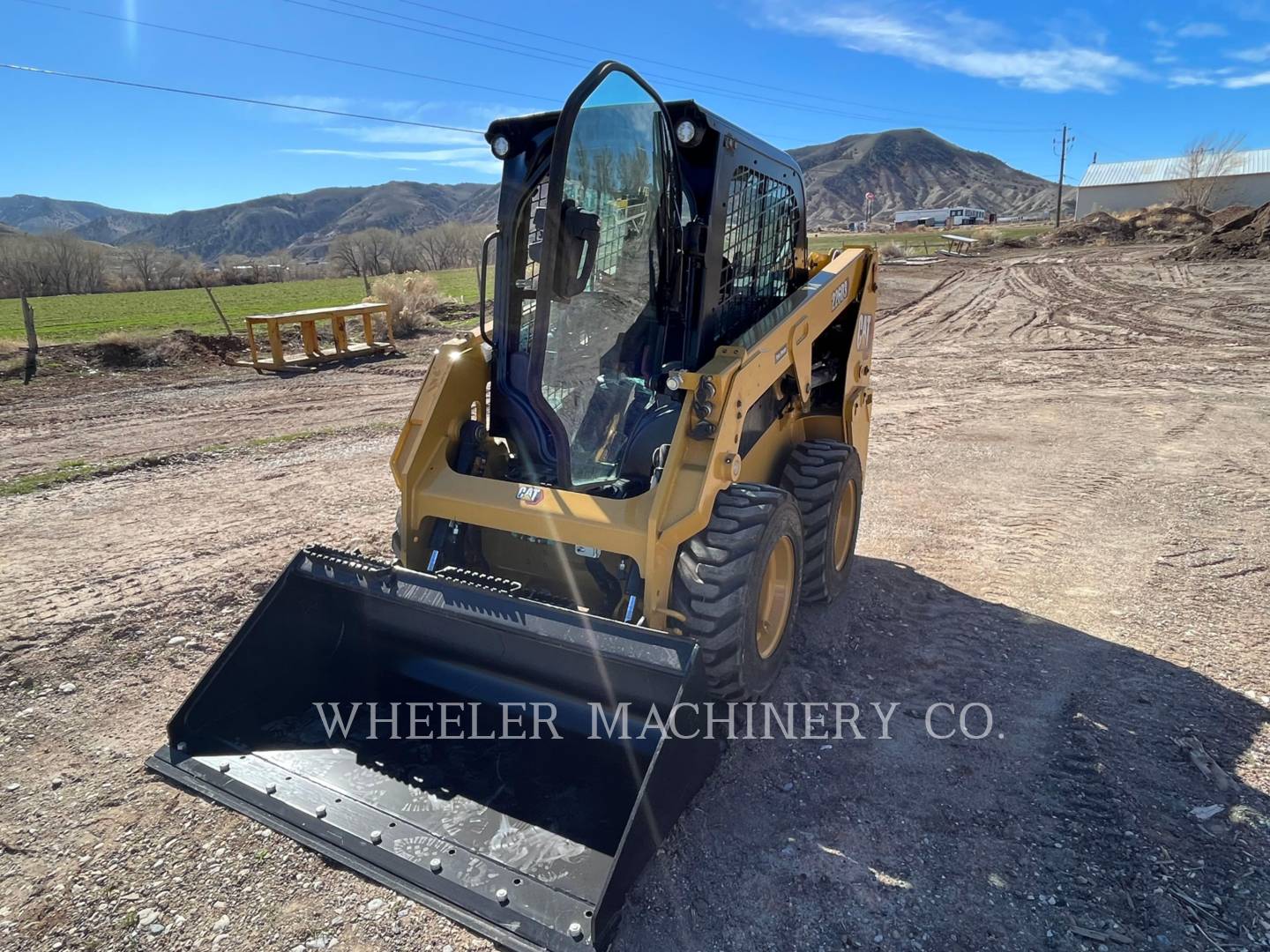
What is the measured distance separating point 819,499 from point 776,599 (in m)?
0.83

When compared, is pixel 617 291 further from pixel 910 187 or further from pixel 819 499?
pixel 910 187

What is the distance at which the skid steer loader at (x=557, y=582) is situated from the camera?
273cm

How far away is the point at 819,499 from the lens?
170 inches

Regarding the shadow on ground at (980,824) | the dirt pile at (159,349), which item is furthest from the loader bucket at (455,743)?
the dirt pile at (159,349)

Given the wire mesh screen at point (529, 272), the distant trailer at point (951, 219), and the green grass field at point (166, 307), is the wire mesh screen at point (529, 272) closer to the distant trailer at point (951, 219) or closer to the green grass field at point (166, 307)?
the green grass field at point (166, 307)

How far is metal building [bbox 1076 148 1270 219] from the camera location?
179 ft

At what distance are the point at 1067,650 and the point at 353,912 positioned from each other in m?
3.71

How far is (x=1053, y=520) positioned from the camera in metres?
6.20

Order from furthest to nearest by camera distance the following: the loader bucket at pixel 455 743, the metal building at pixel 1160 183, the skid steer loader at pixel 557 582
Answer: the metal building at pixel 1160 183 < the skid steer loader at pixel 557 582 < the loader bucket at pixel 455 743

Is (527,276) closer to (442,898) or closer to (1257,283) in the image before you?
(442,898)

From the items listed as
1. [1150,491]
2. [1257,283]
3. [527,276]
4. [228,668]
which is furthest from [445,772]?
[1257,283]

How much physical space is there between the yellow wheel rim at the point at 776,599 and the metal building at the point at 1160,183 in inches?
2480

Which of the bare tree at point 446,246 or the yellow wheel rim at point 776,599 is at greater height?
the bare tree at point 446,246

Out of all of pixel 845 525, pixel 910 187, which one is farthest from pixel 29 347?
pixel 910 187
